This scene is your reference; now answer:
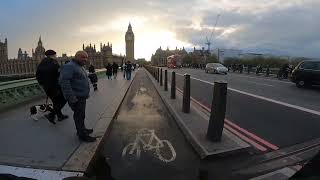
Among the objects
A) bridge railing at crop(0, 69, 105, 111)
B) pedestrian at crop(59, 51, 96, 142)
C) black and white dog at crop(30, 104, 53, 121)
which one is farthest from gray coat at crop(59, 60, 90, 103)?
bridge railing at crop(0, 69, 105, 111)

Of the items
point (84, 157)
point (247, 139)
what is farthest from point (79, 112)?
point (247, 139)

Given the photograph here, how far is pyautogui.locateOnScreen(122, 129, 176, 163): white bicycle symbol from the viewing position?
7.82 metres

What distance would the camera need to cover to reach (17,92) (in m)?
15.9

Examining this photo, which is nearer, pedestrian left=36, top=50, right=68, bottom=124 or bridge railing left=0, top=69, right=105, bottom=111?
pedestrian left=36, top=50, right=68, bottom=124

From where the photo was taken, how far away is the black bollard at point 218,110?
8406 millimetres

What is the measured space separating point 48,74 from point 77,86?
248cm

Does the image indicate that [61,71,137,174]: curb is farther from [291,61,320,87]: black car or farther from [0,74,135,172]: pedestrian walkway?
[291,61,320,87]: black car

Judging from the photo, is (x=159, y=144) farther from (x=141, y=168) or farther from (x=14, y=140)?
(x=14, y=140)

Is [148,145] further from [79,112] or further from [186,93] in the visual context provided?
[186,93]

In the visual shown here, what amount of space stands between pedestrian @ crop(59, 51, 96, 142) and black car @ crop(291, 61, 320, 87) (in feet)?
64.9

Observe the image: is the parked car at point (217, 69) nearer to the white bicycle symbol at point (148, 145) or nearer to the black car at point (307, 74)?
the black car at point (307, 74)

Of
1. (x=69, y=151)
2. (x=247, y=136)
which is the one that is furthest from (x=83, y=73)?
(x=247, y=136)

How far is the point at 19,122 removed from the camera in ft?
35.8

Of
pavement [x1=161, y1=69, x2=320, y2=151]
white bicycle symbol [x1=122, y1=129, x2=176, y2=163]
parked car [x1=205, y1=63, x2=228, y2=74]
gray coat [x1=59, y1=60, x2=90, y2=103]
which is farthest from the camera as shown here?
parked car [x1=205, y1=63, x2=228, y2=74]
